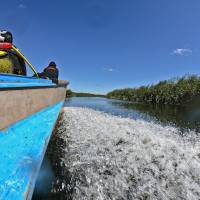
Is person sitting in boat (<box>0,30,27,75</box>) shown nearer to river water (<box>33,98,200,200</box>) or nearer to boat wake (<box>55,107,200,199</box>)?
river water (<box>33,98,200,200</box>)

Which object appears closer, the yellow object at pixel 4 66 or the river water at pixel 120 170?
the river water at pixel 120 170

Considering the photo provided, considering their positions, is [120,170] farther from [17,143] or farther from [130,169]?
[17,143]

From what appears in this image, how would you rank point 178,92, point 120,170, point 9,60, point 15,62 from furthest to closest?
1. point 178,92
2. point 15,62
3. point 9,60
4. point 120,170

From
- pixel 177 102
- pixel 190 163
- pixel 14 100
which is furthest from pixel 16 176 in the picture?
pixel 177 102

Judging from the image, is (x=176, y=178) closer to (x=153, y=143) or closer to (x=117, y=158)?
(x=117, y=158)

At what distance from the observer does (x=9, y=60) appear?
3.89 meters

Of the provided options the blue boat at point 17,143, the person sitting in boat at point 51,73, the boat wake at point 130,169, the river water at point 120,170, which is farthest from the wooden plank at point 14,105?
the person sitting in boat at point 51,73

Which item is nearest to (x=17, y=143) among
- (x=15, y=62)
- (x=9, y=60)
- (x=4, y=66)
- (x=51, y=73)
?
(x=4, y=66)

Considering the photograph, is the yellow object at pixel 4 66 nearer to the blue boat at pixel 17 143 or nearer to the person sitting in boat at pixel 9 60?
the person sitting in boat at pixel 9 60

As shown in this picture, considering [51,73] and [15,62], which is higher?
[51,73]

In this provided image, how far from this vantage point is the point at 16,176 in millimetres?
1617

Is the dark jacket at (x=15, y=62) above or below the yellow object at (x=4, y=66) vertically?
above

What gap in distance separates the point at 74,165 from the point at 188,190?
1533 mm

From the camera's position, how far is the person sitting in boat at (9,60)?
139 inches
